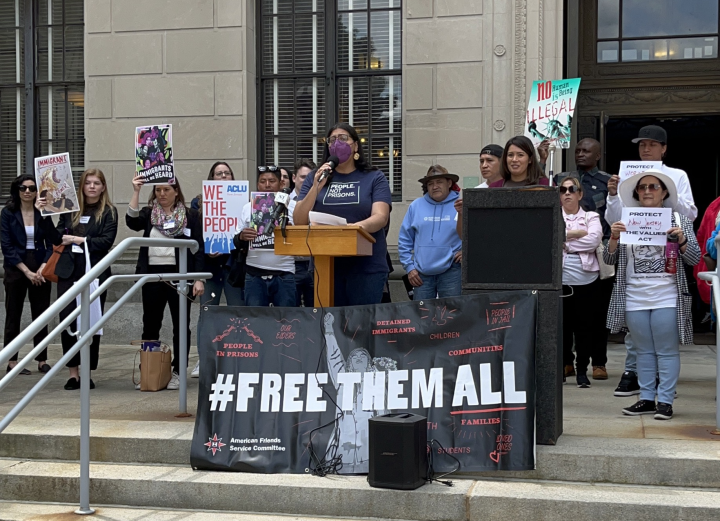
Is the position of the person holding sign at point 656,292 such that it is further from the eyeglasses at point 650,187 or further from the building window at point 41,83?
the building window at point 41,83

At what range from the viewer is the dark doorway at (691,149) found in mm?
13188

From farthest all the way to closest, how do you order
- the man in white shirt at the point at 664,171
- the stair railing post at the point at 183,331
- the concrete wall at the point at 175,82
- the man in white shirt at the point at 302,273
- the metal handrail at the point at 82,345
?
the concrete wall at the point at 175,82, the man in white shirt at the point at 302,273, the man in white shirt at the point at 664,171, the stair railing post at the point at 183,331, the metal handrail at the point at 82,345

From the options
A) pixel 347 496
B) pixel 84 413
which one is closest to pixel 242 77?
pixel 84 413

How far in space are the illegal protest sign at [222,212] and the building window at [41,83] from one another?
17.0ft

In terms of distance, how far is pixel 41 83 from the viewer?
1276 centimetres

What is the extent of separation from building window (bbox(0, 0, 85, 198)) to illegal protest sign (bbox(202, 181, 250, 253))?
5190 mm

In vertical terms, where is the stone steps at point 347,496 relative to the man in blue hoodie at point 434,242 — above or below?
below

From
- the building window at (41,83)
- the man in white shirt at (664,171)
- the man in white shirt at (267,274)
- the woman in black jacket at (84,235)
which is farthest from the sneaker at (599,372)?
the building window at (41,83)

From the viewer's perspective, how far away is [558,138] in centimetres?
768

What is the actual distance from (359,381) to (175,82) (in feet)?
23.1

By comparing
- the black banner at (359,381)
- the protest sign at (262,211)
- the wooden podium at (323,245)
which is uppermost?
the protest sign at (262,211)

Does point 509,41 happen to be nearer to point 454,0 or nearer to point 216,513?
point 454,0

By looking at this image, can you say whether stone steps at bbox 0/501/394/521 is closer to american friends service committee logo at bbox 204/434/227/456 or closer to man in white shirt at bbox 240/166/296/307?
american friends service committee logo at bbox 204/434/227/456

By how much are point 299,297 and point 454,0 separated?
14.1ft
